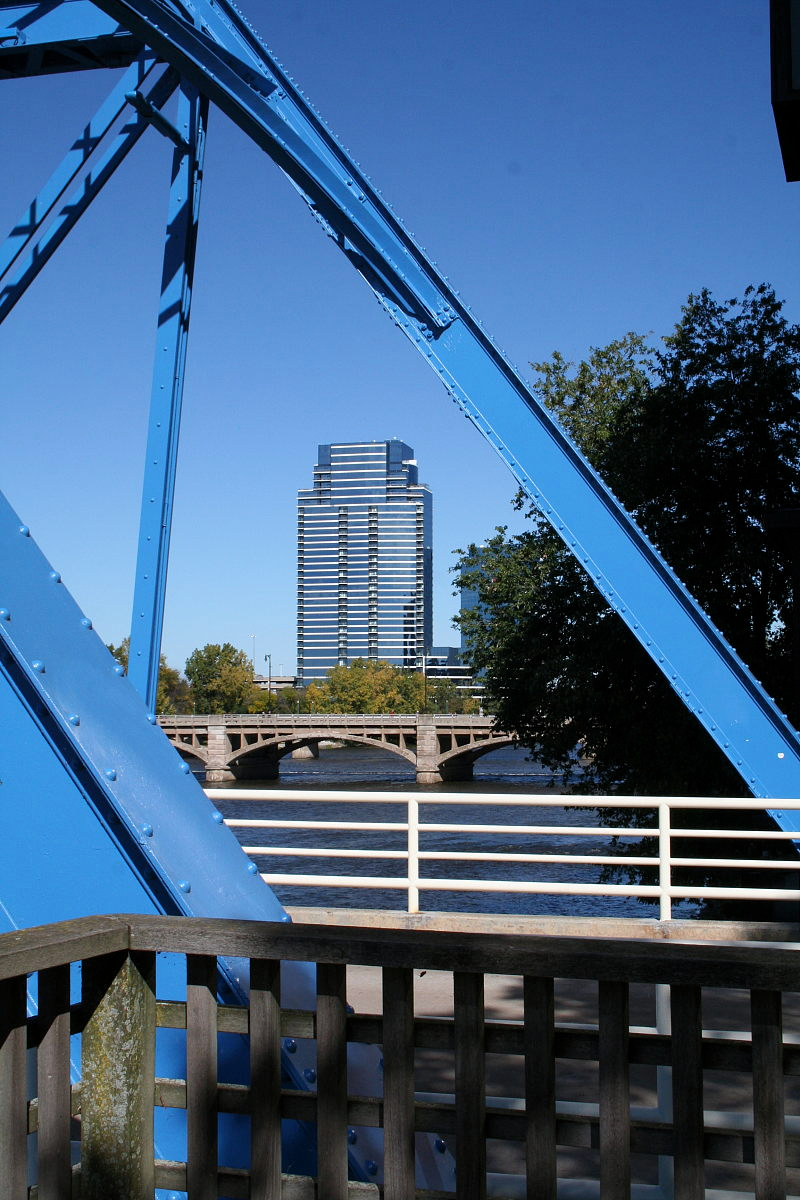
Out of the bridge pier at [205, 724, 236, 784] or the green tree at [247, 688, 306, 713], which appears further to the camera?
the green tree at [247, 688, 306, 713]

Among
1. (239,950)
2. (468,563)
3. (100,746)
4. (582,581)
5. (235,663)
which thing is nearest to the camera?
(239,950)

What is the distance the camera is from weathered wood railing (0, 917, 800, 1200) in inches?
73.7

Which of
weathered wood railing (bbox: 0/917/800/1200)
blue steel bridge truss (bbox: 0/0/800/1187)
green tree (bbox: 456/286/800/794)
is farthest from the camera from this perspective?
green tree (bbox: 456/286/800/794)

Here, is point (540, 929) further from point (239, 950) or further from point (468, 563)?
point (468, 563)

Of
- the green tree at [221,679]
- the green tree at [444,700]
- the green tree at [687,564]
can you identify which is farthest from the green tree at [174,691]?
the green tree at [687,564]

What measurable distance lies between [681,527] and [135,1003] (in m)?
14.5

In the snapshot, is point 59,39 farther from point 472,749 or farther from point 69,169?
point 472,749

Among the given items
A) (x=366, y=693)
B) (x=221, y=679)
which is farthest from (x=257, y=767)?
(x=366, y=693)

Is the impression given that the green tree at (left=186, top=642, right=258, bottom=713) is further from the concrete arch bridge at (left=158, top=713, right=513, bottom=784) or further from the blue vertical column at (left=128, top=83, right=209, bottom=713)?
the blue vertical column at (left=128, top=83, right=209, bottom=713)

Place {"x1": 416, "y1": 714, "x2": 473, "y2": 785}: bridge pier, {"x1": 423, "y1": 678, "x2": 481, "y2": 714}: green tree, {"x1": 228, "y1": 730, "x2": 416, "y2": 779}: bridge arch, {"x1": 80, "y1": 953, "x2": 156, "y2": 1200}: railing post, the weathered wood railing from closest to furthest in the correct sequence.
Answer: the weathered wood railing → {"x1": 80, "y1": 953, "x2": 156, "y2": 1200}: railing post → {"x1": 416, "y1": 714, "x2": 473, "y2": 785}: bridge pier → {"x1": 228, "y1": 730, "x2": 416, "y2": 779}: bridge arch → {"x1": 423, "y1": 678, "x2": 481, "y2": 714}: green tree

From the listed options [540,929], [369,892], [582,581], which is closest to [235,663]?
[369,892]

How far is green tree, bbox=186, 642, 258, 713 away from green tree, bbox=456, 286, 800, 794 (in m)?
93.5

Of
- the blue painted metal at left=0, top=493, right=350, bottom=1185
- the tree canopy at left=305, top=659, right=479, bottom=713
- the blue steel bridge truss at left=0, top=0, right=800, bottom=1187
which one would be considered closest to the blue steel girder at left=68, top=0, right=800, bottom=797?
the blue steel bridge truss at left=0, top=0, right=800, bottom=1187

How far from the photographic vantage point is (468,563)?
879 inches
